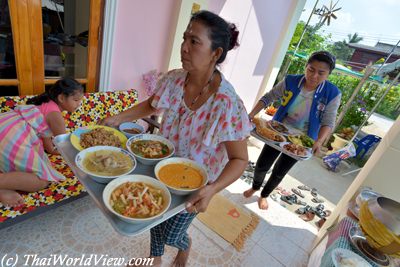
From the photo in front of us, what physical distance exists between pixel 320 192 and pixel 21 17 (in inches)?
171

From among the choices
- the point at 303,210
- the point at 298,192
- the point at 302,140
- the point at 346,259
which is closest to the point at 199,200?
the point at 346,259

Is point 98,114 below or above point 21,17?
below

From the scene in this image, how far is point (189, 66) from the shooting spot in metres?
1.14

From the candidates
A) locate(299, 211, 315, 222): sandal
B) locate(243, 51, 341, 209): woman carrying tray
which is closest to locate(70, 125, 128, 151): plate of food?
locate(243, 51, 341, 209): woman carrying tray

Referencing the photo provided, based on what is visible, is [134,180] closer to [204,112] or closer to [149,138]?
[149,138]

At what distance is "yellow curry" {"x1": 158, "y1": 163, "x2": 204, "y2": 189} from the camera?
1.09 metres

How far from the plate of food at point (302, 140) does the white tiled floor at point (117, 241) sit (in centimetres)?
104

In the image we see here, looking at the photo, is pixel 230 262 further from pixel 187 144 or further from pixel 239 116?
pixel 239 116

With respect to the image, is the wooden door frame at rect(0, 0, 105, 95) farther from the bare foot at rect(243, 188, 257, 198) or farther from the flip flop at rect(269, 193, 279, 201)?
the flip flop at rect(269, 193, 279, 201)

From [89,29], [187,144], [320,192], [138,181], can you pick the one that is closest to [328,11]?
Result: [320,192]

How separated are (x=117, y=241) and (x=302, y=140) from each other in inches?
76.8

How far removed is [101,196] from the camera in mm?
953

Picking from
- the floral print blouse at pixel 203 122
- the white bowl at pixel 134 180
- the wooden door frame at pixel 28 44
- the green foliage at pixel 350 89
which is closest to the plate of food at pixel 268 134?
the floral print blouse at pixel 203 122

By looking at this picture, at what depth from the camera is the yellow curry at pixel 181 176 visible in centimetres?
109
